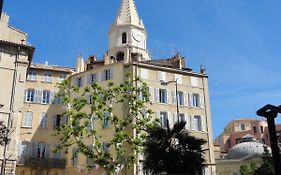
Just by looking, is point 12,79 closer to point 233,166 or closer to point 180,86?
point 180,86

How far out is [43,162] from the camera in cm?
4175

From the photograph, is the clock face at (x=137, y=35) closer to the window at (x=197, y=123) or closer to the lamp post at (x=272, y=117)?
the window at (x=197, y=123)

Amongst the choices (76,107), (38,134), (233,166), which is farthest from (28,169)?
(233,166)

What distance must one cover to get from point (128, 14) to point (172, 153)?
47330 mm

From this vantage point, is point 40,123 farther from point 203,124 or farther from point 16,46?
point 203,124

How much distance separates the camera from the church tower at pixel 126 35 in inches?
2375

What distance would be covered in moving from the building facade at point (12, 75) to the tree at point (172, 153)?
673 inches

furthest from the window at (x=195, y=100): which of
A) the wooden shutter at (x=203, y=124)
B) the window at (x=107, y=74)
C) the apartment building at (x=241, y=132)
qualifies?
the apartment building at (x=241, y=132)

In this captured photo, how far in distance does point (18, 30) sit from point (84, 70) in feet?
38.2

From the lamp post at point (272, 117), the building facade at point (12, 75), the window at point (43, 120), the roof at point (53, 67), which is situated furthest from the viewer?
the roof at point (53, 67)

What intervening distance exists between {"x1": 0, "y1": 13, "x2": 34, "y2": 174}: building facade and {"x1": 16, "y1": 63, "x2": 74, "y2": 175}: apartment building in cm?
529

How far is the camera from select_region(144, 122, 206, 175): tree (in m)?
20.1

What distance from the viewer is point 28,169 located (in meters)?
41.1

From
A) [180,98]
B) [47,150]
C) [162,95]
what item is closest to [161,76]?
[162,95]
